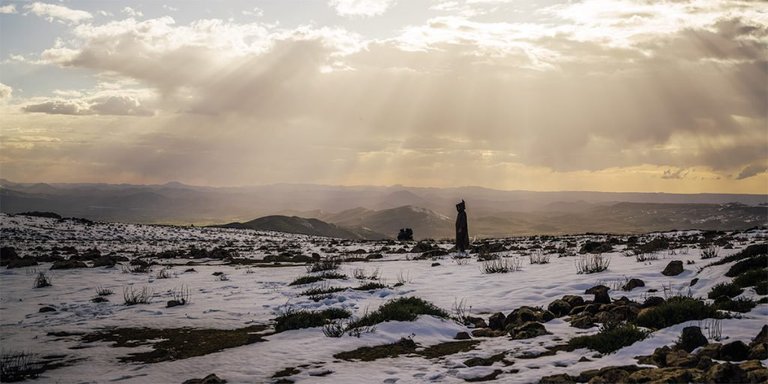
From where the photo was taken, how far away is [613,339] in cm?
615

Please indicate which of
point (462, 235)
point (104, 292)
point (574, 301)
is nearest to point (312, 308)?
point (574, 301)

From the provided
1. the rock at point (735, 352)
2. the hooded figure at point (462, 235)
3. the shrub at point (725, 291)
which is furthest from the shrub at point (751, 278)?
the hooded figure at point (462, 235)

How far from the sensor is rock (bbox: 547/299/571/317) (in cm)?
878

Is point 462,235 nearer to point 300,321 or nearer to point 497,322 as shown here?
point 497,322

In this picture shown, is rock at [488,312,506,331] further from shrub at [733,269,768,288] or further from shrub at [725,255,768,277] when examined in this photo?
Result: shrub at [725,255,768,277]

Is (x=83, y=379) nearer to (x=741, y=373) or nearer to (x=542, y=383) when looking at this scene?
(x=542, y=383)

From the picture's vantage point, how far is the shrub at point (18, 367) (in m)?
6.07

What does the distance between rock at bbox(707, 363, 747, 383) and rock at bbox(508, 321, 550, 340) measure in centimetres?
305

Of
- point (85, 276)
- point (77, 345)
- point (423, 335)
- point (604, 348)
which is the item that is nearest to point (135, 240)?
point (85, 276)

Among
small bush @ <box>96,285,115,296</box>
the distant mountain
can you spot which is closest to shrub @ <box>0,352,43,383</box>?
small bush @ <box>96,285,115,296</box>

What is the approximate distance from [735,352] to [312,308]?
739 centimetres

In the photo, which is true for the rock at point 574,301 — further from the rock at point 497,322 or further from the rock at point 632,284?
the rock at point 632,284

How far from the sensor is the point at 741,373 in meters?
4.28

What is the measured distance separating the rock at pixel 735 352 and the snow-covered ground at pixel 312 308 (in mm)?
768
